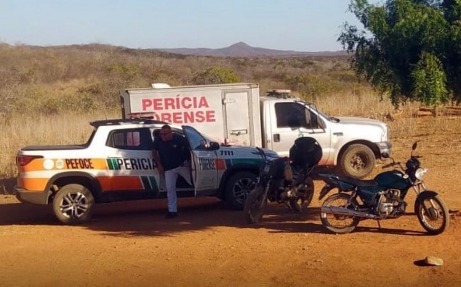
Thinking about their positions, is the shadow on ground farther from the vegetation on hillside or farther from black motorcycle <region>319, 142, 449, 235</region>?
the vegetation on hillside

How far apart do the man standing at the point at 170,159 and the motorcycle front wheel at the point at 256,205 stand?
155 centimetres

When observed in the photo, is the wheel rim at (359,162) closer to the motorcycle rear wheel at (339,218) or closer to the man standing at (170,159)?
the man standing at (170,159)

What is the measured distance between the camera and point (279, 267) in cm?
891

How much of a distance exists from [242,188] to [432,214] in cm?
396

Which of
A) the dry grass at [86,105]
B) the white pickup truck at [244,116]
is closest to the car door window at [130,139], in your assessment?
the white pickup truck at [244,116]

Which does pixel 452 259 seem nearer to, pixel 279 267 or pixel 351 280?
pixel 351 280

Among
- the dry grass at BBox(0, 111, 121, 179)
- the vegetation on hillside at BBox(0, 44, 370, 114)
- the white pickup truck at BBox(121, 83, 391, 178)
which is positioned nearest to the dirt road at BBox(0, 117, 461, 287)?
the white pickup truck at BBox(121, 83, 391, 178)

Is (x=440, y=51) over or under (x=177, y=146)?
over

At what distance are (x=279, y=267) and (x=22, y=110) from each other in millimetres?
23344

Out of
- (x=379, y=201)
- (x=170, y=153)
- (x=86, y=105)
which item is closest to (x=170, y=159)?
(x=170, y=153)

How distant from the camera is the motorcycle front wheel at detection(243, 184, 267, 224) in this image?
452 inches

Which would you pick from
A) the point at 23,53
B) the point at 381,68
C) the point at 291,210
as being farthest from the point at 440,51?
the point at 23,53

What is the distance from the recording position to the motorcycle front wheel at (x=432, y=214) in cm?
998

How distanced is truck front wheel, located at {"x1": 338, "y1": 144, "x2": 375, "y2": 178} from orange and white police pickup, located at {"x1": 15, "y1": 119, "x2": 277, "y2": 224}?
11.8ft
